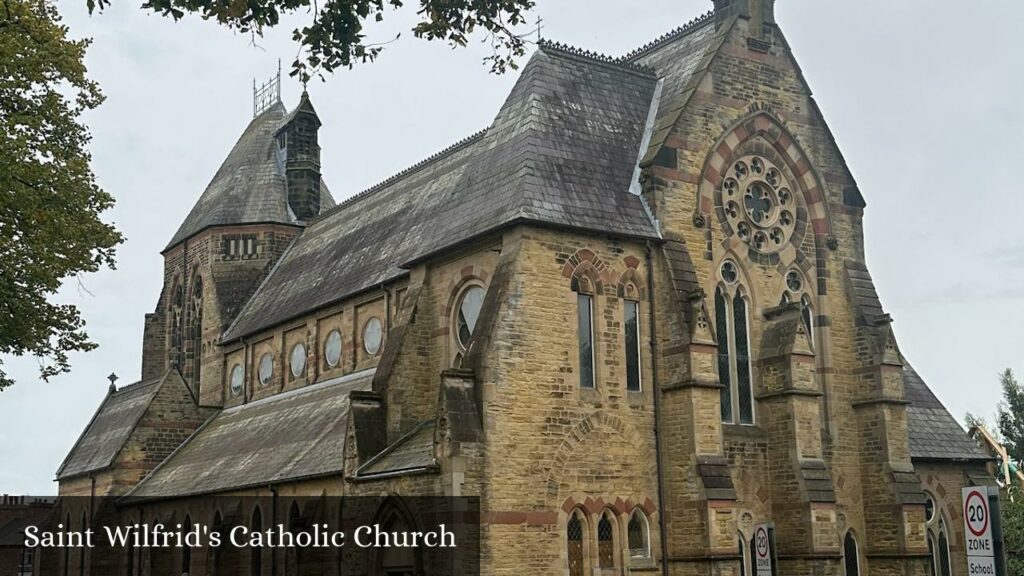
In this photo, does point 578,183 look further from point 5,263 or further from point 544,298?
point 5,263

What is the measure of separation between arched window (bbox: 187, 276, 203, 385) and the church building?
1068cm

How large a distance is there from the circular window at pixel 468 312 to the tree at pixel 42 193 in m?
8.12

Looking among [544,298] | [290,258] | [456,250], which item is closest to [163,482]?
[290,258]

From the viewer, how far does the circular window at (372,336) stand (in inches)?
1292

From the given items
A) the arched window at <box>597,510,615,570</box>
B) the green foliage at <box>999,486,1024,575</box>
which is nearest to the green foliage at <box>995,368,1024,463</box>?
the green foliage at <box>999,486,1024,575</box>

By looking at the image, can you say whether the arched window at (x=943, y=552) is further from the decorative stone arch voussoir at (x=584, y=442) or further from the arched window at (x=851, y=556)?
the decorative stone arch voussoir at (x=584, y=442)

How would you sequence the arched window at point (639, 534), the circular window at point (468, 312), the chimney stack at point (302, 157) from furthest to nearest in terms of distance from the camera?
the chimney stack at point (302, 157), the circular window at point (468, 312), the arched window at point (639, 534)

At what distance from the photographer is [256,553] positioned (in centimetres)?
3247

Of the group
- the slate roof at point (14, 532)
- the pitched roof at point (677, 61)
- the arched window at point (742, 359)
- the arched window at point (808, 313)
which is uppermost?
the pitched roof at point (677, 61)

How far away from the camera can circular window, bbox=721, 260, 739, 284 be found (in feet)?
91.8

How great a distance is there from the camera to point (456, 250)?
89.0ft

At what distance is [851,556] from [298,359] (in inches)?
730

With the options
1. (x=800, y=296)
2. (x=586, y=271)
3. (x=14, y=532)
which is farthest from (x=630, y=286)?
(x=14, y=532)

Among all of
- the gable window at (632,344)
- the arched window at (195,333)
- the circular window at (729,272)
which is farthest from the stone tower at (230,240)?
the circular window at (729,272)
